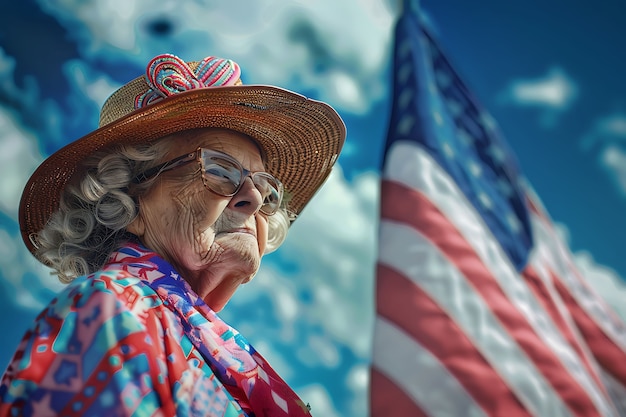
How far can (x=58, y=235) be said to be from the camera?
2.44 meters

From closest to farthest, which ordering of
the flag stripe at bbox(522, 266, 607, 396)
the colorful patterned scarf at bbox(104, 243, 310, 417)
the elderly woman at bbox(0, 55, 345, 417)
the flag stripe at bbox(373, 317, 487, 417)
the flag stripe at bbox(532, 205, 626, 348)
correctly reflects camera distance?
the elderly woman at bbox(0, 55, 345, 417) < the flag stripe at bbox(373, 317, 487, 417) < the colorful patterned scarf at bbox(104, 243, 310, 417) < the flag stripe at bbox(522, 266, 607, 396) < the flag stripe at bbox(532, 205, 626, 348)

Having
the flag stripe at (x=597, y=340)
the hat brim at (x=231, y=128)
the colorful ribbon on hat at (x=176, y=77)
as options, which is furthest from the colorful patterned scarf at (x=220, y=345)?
the flag stripe at (x=597, y=340)

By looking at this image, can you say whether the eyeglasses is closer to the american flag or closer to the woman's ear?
the woman's ear

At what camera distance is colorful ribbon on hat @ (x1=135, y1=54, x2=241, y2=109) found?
244 cm

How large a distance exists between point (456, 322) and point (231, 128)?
1.22 m

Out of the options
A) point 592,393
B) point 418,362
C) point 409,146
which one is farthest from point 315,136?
point 592,393

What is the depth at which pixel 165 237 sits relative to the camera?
7.59ft

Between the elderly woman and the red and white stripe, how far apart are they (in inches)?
17.9

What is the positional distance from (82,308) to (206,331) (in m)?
0.40

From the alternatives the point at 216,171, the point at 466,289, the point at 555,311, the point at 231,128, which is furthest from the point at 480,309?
the point at 231,128

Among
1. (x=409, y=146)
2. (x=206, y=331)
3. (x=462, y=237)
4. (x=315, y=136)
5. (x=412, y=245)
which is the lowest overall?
(x=206, y=331)

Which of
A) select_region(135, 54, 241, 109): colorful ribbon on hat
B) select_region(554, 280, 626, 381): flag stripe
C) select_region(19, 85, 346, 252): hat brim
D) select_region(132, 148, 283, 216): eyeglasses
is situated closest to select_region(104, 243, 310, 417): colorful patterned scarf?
select_region(132, 148, 283, 216): eyeglasses

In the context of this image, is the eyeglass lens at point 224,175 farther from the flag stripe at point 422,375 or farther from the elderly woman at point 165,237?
the flag stripe at point 422,375

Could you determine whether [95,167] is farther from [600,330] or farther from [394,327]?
[600,330]
